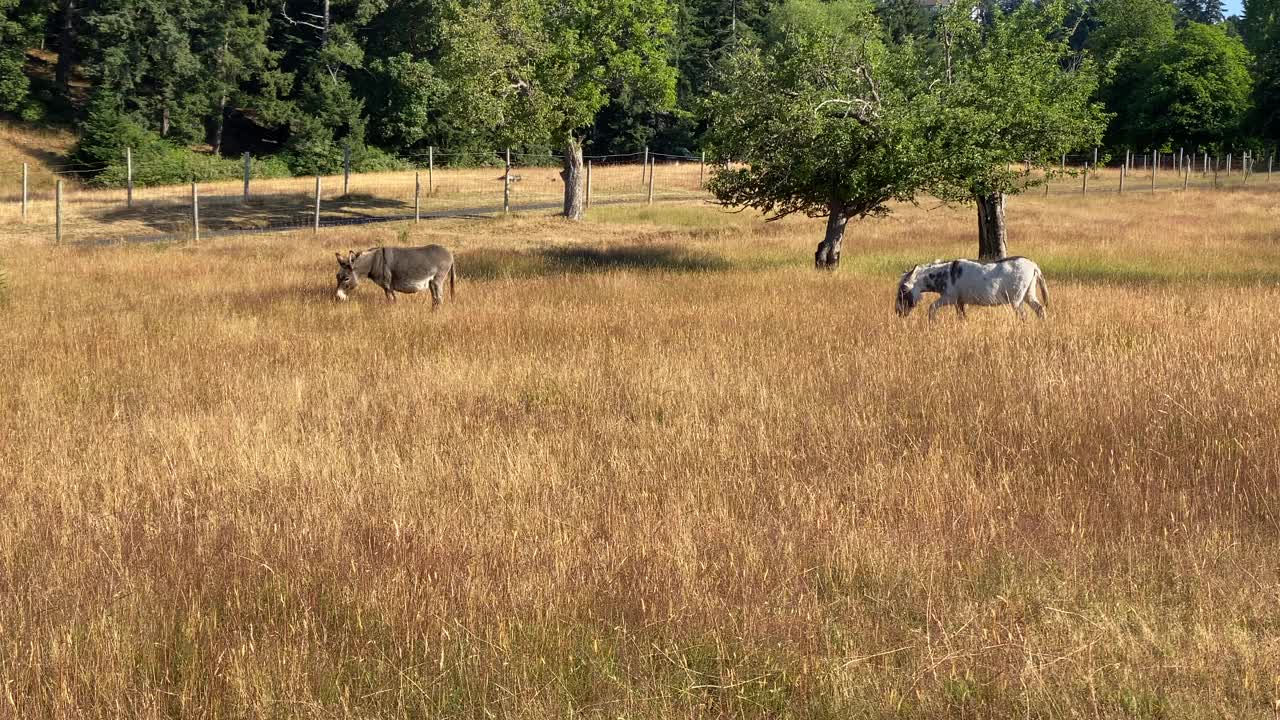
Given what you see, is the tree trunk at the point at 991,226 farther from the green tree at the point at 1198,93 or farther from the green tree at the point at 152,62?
the green tree at the point at 1198,93

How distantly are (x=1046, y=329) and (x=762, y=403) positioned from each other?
17.5 ft

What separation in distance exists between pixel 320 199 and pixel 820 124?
1141 inches

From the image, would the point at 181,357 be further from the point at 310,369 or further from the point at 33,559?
the point at 33,559

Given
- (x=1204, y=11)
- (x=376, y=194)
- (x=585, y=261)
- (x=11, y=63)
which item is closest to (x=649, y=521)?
(x=585, y=261)

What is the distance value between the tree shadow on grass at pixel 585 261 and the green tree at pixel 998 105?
17.3 feet

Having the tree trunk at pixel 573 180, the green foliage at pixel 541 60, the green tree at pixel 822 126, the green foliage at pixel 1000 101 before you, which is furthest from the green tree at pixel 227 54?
the green foliage at pixel 1000 101

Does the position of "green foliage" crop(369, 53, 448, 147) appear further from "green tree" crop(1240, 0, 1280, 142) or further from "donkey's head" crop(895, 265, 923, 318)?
"donkey's head" crop(895, 265, 923, 318)

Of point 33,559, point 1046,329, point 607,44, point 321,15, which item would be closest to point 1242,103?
point 607,44

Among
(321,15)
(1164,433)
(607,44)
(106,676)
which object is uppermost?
(321,15)

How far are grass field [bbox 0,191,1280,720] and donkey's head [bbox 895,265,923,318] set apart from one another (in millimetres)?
763

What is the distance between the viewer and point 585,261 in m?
24.1

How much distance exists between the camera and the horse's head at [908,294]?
13586 millimetres

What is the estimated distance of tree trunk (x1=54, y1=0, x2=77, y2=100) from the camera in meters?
66.3

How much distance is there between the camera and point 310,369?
10.8 metres
